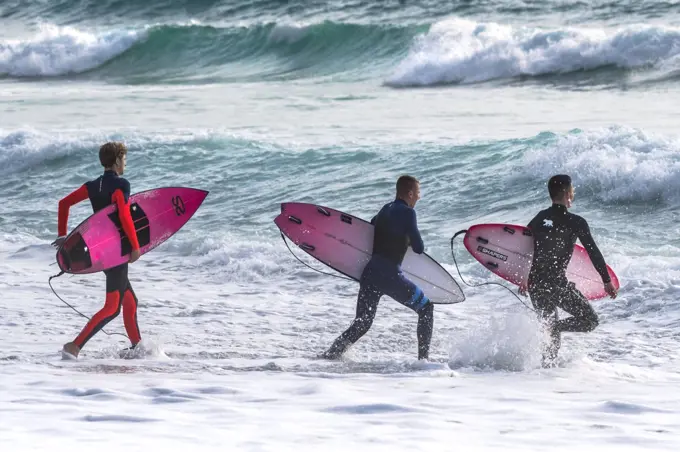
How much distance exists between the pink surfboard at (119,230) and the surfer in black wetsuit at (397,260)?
5.01 ft

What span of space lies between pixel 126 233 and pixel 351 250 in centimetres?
163

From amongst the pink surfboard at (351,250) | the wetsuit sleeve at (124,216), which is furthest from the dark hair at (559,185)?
the wetsuit sleeve at (124,216)

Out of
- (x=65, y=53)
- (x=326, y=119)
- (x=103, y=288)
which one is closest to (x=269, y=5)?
(x=65, y=53)

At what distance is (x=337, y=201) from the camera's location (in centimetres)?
1316

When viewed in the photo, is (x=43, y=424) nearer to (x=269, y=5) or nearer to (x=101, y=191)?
(x=101, y=191)

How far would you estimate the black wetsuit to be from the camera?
635cm

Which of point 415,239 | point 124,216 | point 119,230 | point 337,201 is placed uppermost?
point 124,216

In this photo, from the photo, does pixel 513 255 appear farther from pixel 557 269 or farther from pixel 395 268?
pixel 395 268

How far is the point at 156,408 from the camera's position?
5070mm

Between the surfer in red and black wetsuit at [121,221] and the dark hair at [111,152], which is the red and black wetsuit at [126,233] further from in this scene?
the dark hair at [111,152]

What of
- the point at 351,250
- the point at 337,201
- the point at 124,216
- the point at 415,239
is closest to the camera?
the point at 415,239

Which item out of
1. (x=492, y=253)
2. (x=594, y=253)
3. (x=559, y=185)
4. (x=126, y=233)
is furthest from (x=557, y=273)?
(x=126, y=233)

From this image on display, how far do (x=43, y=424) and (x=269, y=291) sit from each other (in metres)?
4.68

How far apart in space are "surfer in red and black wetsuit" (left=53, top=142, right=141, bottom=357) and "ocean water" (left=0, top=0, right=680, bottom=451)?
0.76 ft
